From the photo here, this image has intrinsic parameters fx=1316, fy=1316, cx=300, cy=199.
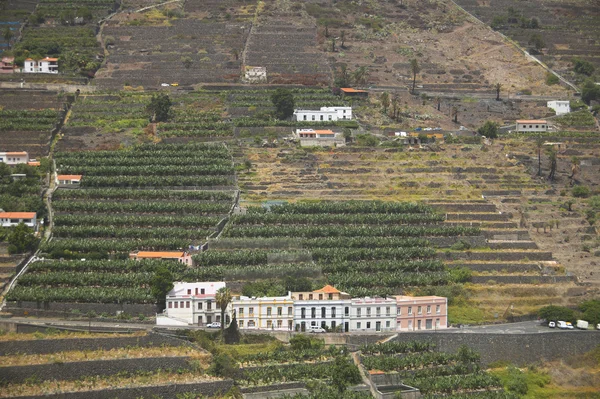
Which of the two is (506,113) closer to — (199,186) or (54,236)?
(199,186)

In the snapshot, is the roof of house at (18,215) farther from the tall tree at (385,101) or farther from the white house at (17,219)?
the tall tree at (385,101)

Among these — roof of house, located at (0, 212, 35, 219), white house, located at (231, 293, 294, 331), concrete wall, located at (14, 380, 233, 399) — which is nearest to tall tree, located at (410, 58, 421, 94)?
roof of house, located at (0, 212, 35, 219)

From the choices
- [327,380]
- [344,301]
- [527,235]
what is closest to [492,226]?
[527,235]

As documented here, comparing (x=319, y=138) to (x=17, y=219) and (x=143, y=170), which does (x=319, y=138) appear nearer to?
(x=143, y=170)

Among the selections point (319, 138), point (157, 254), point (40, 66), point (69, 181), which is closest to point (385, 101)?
point (319, 138)

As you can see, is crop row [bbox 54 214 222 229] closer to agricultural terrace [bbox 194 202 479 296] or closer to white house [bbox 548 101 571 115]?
agricultural terrace [bbox 194 202 479 296]

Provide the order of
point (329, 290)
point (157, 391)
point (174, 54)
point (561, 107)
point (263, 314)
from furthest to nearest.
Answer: point (174, 54)
point (561, 107)
point (329, 290)
point (263, 314)
point (157, 391)
